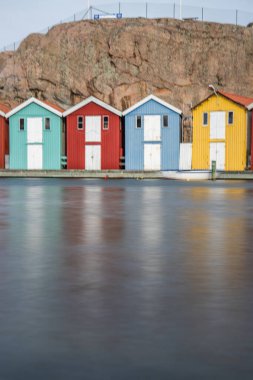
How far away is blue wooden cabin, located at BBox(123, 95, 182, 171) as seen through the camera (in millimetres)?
61344

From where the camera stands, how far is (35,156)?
64250 millimetres

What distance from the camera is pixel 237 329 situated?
21.1 feet

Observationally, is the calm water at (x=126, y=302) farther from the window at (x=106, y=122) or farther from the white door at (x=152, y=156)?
the window at (x=106, y=122)

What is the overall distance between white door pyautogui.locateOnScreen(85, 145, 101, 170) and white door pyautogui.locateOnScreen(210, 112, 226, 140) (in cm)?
1049

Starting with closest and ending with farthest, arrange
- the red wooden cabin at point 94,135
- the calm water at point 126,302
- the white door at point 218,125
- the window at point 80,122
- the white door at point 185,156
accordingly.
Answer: the calm water at point 126,302 < the white door at point 218,125 < the white door at point 185,156 < the red wooden cabin at point 94,135 < the window at point 80,122

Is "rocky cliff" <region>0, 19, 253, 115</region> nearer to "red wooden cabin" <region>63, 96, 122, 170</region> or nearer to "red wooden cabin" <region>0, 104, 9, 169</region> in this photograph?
"red wooden cabin" <region>0, 104, 9, 169</region>

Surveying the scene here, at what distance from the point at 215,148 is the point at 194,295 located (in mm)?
53264

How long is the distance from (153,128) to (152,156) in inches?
101

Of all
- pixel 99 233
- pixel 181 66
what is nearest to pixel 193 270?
pixel 99 233

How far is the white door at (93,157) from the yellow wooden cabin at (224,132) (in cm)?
891

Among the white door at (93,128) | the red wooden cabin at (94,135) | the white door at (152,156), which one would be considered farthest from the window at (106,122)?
the white door at (152,156)

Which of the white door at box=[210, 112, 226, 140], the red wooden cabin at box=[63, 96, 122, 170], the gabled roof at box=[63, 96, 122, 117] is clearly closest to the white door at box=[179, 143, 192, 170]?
the white door at box=[210, 112, 226, 140]

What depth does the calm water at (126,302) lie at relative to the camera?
5.33 metres

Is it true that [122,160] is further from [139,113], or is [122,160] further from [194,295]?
[194,295]
